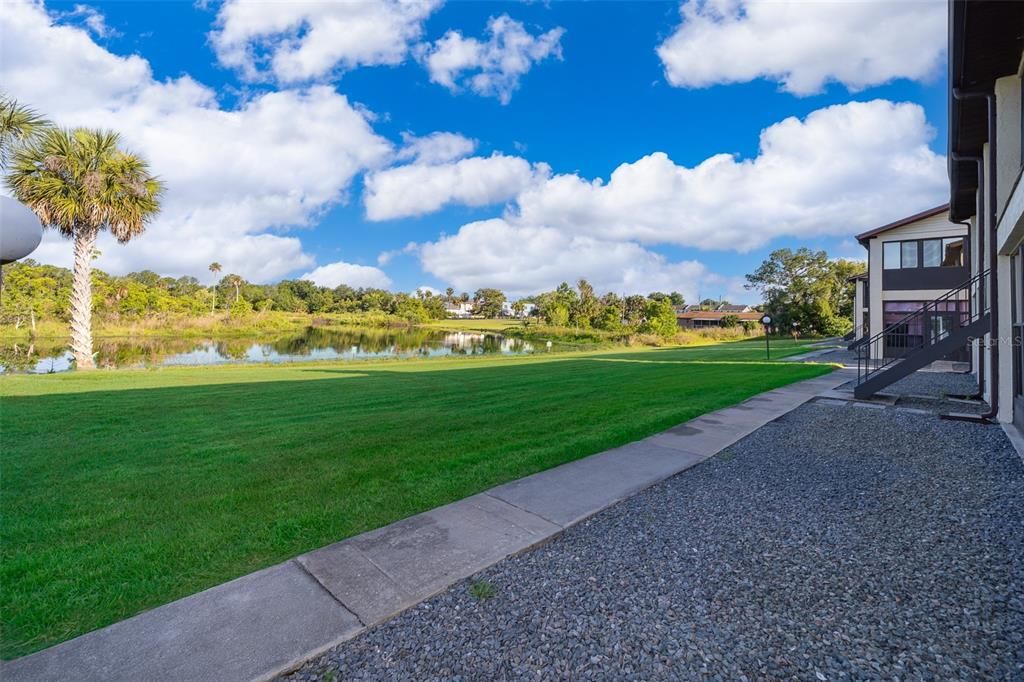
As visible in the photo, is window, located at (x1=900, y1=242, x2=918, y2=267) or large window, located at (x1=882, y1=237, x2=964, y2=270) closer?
large window, located at (x1=882, y1=237, x2=964, y2=270)

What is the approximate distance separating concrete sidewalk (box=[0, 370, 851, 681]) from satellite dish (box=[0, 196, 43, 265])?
173 centimetres

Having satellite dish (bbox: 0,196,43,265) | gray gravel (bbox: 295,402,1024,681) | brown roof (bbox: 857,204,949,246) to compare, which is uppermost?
brown roof (bbox: 857,204,949,246)

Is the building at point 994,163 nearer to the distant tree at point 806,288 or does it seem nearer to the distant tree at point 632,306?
the distant tree at point 806,288

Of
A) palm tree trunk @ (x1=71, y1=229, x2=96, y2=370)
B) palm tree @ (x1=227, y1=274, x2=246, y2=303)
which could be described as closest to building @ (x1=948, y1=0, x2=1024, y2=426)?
palm tree trunk @ (x1=71, y1=229, x2=96, y2=370)

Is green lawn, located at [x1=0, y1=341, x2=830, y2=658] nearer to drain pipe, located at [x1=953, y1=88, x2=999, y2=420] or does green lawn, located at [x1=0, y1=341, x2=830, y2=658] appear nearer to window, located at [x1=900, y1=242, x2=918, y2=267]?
drain pipe, located at [x1=953, y1=88, x2=999, y2=420]

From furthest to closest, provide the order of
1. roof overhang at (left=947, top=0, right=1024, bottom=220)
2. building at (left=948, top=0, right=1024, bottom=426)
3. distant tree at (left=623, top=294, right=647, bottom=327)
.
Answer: distant tree at (left=623, top=294, right=647, bottom=327), building at (left=948, top=0, right=1024, bottom=426), roof overhang at (left=947, top=0, right=1024, bottom=220)

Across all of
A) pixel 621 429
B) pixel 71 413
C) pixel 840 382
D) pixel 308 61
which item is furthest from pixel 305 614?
pixel 308 61

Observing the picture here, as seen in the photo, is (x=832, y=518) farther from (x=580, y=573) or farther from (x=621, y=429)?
(x=621, y=429)

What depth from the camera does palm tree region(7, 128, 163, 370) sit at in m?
14.5

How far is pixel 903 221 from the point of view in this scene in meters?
16.1

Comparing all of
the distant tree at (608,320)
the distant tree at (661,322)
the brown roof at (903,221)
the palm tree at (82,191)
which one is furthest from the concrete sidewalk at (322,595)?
the distant tree at (608,320)

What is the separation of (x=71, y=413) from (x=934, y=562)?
10.3 metres

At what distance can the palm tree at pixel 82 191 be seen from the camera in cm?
1455

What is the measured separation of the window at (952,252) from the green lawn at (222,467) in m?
12.4
